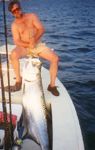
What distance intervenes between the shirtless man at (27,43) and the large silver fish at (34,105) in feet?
3.58

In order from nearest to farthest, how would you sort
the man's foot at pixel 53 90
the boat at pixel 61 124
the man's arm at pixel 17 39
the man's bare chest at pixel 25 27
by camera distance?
1. the boat at pixel 61 124
2. the man's foot at pixel 53 90
3. the man's arm at pixel 17 39
4. the man's bare chest at pixel 25 27

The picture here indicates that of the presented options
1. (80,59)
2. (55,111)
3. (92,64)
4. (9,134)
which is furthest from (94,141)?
(80,59)

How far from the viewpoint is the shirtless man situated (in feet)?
20.4

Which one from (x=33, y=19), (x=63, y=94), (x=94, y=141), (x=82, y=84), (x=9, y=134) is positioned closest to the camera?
(x=9, y=134)

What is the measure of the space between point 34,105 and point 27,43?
5.96 ft

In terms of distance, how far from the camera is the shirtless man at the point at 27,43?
6.22m

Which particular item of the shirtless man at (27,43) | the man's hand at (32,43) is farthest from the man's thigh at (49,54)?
the man's hand at (32,43)

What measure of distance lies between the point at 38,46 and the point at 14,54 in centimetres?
48

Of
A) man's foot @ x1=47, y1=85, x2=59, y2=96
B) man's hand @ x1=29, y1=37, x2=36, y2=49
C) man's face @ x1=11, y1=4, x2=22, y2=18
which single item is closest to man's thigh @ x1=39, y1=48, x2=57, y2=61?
man's hand @ x1=29, y1=37, x2=36, y2=49

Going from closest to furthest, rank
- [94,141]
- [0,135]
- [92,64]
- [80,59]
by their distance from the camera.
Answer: [0,135] < [94,141] < [92,64] < [80,59]

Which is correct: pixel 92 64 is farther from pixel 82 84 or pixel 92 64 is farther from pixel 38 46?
pixel 38 46

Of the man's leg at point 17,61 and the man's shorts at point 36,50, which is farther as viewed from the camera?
the man's leg at point 17,61

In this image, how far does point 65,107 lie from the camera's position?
18.3 ft

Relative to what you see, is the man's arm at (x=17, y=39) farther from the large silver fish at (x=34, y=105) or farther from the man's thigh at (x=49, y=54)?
the large silver fish at (x=34, y=105)
